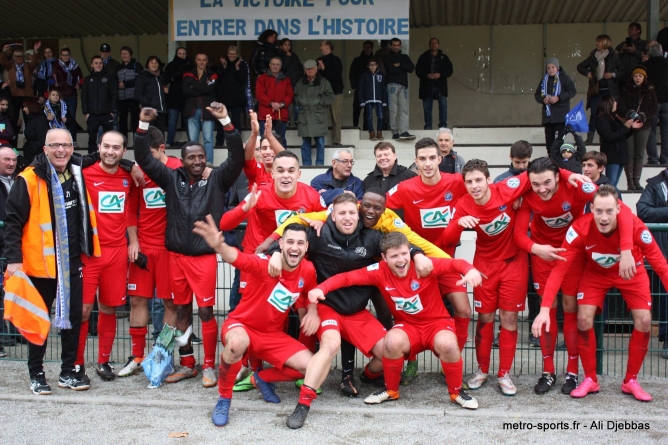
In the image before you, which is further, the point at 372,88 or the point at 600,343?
the point at 372,88

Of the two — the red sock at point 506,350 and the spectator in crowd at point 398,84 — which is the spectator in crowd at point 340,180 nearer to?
the red sock at point 506,350

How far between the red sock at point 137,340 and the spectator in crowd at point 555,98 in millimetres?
7733

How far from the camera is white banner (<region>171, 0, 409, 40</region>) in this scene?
12750 mm

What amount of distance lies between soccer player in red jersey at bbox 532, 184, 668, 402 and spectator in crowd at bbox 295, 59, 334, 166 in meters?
6.88

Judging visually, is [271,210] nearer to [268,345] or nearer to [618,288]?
[268,345]

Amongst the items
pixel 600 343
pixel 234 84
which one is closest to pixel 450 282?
pixel 600 343

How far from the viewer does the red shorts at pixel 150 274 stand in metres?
6.44

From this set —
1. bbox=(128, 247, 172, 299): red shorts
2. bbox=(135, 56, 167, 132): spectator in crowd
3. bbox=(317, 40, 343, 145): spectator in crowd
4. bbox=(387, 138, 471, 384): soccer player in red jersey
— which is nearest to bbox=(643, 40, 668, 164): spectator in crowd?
bbox=(317, 40, 343, 145): spectator in crowd

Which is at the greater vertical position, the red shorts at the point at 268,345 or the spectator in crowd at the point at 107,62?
the spectator in crowd at the point at 107,62

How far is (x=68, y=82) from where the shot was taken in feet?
44.3

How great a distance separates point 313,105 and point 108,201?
629cm

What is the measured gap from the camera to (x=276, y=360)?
566 centimetres

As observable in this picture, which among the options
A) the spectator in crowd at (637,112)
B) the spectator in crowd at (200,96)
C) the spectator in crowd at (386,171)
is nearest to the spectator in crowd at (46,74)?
the spectator in crowd at (200,96)

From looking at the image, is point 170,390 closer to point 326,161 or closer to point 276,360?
point 276,360
